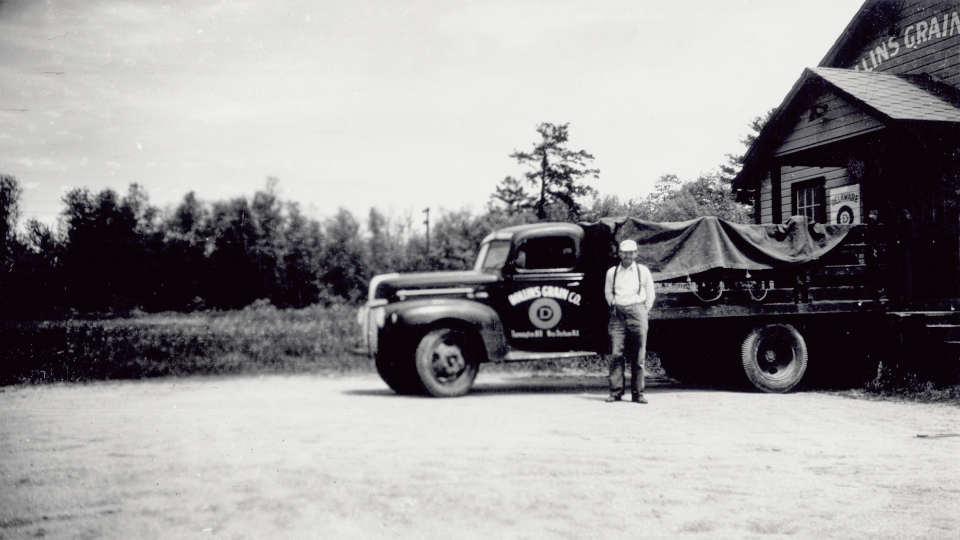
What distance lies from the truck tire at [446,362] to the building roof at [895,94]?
7199 millimetres

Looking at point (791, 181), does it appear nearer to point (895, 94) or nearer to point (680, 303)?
point (895, 94)

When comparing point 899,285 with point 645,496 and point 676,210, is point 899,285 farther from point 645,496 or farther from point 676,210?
point 645,496

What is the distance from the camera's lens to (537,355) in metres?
9.52

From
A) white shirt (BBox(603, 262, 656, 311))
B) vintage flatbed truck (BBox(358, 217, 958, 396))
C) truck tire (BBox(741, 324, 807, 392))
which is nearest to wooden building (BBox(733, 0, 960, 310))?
vintage flatbed truck (BBox(358, 217, 958, 396))

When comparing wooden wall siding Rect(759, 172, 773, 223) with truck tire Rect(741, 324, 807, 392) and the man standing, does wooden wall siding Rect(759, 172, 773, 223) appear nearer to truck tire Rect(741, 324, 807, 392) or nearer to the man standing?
truck tire Rect(741, 324, 807, 392)

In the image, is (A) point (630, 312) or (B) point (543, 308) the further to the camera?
(B) point (543, 308)

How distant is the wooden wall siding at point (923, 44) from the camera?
13.2 metres

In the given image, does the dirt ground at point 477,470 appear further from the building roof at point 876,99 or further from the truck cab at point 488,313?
the building roof at point 876,99

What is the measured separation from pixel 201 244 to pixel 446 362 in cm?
422

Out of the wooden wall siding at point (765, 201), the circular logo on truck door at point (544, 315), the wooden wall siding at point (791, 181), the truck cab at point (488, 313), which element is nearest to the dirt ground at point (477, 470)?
the truck cab at point (488, 313)

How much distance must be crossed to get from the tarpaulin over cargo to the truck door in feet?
1.90

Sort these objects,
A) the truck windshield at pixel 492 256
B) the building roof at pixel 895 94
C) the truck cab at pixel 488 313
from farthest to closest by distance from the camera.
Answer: the building roof at pixel 895 94, the truck windshield at pixel 492 256, the truck cab at pixel 488 313

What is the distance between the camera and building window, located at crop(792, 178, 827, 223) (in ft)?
50.5

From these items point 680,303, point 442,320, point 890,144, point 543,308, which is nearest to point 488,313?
point 442,320
